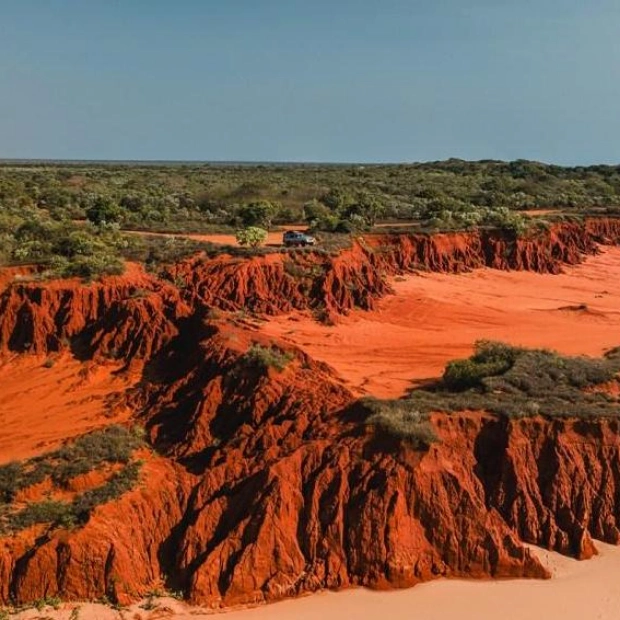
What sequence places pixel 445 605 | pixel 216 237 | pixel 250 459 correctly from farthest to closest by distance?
pixel 216 237 < pixel 250 459 < pixel 445 605

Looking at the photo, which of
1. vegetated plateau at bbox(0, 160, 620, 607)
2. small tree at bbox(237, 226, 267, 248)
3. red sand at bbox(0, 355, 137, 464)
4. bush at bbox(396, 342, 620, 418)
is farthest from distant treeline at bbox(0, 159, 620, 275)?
bush at bbox(396, 342, 620, 418)

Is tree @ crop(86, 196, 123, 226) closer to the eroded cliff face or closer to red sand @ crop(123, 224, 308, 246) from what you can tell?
red sand @ crop(123, 224, 308, 246)

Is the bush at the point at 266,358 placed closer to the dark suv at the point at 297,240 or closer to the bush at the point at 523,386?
the bush at the point at 523,386

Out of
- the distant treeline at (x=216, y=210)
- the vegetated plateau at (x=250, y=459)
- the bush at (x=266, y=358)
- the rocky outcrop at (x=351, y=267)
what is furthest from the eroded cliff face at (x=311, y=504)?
the distant treeline at (x=216, y=210)

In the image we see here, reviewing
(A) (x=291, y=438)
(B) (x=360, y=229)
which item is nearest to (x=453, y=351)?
(A) (x=291, y=438)

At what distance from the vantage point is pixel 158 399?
2036 centimetres

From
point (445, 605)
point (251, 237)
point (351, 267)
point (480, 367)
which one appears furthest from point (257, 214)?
point (445, 605)

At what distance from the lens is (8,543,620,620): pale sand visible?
1267cm

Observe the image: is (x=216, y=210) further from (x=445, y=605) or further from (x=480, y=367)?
(x=445, y=605)

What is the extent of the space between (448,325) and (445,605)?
18566mm

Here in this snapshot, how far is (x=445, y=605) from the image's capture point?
12.9m

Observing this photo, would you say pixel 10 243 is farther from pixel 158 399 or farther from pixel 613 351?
pixel 613 351

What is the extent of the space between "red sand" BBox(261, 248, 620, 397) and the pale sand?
733 cm

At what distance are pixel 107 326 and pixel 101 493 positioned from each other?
36.8 feet
